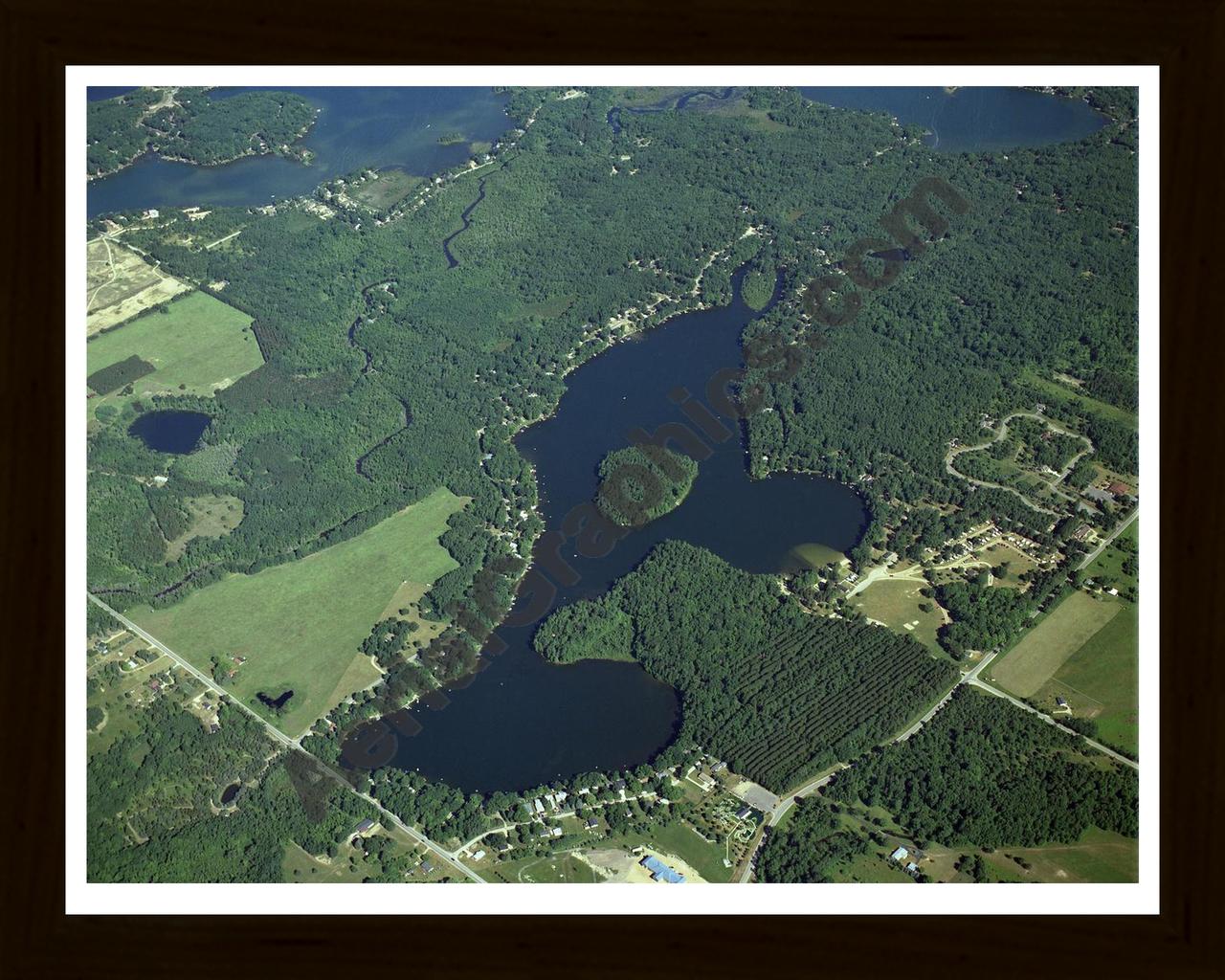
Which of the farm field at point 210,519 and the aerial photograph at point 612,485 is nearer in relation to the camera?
the aerial photograph at point 612,485

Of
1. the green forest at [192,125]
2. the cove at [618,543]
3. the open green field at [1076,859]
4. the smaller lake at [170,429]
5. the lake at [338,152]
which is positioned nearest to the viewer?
the open green field at [1076,859]

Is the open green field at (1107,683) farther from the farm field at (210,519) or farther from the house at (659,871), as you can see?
the farm field at (210,519)

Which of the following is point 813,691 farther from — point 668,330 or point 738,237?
point 738,237

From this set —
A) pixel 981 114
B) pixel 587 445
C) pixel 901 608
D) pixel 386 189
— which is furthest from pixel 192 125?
pixel 901 608

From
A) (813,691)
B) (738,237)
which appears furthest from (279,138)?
(813,691)

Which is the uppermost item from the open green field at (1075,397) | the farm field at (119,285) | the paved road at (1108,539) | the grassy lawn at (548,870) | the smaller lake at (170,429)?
the farm field at (119,285)

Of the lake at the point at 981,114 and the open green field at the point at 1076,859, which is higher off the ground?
the lake at the point at 981,114

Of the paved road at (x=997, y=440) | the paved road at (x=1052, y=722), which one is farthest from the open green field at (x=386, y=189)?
the paved road at (x=1052, y=722)
